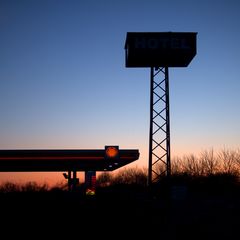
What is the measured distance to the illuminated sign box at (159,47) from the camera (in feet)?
92.6

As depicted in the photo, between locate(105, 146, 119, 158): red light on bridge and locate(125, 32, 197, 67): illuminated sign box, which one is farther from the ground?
locate(125, 32, 197, 67): illuminated sign box

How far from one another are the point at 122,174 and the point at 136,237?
134m

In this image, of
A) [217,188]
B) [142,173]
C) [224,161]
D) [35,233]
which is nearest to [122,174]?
[142,173]

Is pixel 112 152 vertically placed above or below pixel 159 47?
below

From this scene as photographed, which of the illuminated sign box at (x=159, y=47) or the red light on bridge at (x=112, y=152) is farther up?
the illuminated sign box at (x=159, y=47)

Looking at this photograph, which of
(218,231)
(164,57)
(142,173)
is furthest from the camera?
(142,173)

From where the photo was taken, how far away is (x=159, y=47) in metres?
28.3

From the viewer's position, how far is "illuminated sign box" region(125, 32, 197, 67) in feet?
92.6

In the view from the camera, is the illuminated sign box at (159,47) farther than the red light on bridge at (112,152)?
No

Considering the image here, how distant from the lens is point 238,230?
11703 millimetres

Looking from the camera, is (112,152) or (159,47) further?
(112,152)

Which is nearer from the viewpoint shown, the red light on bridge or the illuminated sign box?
the illuminated sign box

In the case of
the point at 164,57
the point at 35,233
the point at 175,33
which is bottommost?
the point at 35,233

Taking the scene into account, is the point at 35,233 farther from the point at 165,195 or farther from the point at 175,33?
the point at 175,33
